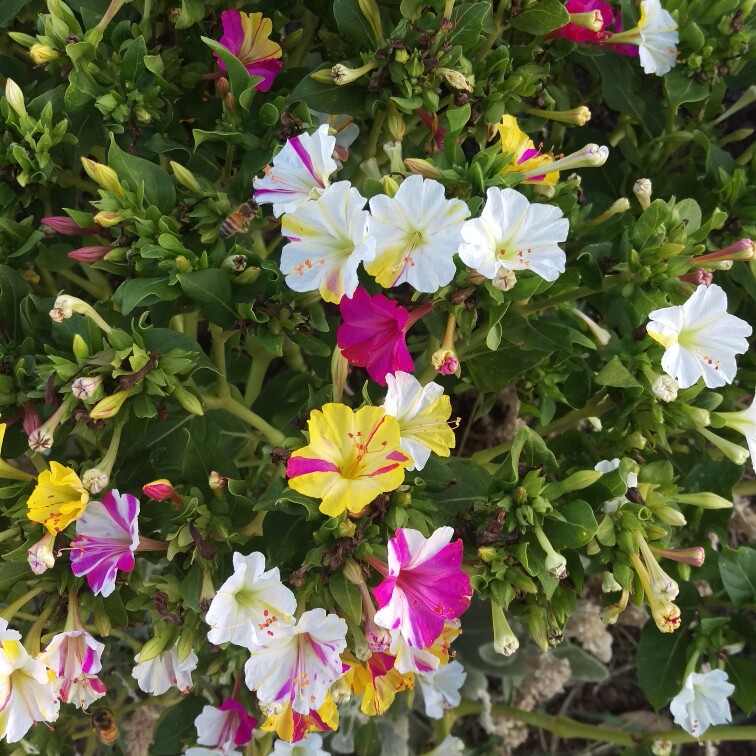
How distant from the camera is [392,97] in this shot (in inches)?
59.6

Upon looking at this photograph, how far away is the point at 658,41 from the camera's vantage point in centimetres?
177

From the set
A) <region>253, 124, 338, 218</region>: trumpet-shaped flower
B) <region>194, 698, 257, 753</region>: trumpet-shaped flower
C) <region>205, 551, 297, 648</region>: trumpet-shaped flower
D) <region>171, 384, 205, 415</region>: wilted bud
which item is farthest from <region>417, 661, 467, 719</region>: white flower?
<region>253, 124, 338, 218</region>: trumpet-shaped flower

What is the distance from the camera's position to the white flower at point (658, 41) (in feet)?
5.69

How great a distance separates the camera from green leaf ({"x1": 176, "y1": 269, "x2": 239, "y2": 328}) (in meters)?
1.43

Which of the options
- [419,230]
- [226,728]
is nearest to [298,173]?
[419,230]

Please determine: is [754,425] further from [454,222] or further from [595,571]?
[454,222]

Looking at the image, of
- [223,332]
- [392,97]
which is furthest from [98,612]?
[392,97]

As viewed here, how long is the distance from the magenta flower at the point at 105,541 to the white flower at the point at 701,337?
1014 millimetres

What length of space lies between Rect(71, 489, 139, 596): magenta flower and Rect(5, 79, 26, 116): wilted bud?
785mm

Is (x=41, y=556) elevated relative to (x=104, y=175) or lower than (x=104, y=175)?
lower

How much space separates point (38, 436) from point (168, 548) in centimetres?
31

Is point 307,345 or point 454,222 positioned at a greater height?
point 454,222

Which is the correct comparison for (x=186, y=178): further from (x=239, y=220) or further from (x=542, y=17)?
(x=542, y=17)

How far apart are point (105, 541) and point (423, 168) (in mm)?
921
